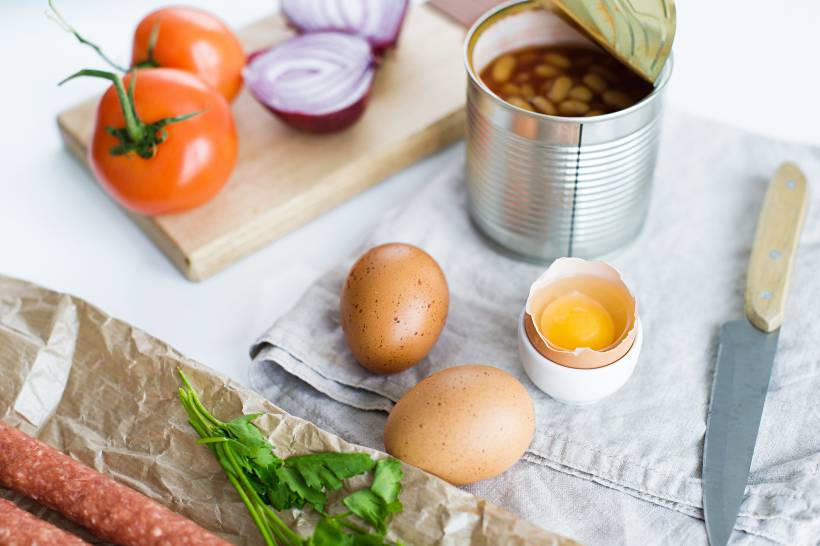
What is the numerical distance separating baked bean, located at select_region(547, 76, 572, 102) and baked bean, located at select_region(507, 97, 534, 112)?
0.04m

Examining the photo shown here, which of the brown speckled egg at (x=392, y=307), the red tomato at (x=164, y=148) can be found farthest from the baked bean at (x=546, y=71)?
the red tomato at (x=164, y=148)

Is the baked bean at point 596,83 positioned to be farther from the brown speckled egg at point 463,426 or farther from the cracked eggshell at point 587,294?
the brown speckled egg at point 463,426

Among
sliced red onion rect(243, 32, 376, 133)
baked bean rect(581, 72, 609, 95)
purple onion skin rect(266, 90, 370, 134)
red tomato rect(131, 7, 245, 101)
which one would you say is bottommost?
purple onion skin rect(266, 90, 370, 134)

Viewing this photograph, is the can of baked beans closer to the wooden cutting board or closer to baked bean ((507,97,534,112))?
baked bean ((507,97,534,112))

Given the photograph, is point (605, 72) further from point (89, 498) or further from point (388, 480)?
point (89, 498)

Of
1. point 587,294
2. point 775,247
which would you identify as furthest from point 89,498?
point 775,247

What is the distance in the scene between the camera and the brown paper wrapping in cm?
106

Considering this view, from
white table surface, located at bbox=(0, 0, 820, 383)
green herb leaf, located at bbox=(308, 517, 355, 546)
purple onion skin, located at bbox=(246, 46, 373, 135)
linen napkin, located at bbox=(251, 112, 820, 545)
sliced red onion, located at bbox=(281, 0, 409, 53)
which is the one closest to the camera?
green herb leaf, located at bbox=(308, 517, 355, 546)

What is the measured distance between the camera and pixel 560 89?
1371 millimetres

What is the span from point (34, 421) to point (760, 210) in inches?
45.2

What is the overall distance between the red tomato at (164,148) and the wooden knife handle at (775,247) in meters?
0.85

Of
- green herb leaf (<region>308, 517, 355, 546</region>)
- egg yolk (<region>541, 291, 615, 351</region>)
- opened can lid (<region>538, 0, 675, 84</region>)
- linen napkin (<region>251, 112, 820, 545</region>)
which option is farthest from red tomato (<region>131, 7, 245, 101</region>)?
green herb leaf (<region>308, 517, 355, 546</region>)

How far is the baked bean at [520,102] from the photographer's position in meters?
1.34

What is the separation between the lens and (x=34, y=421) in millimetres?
1227
